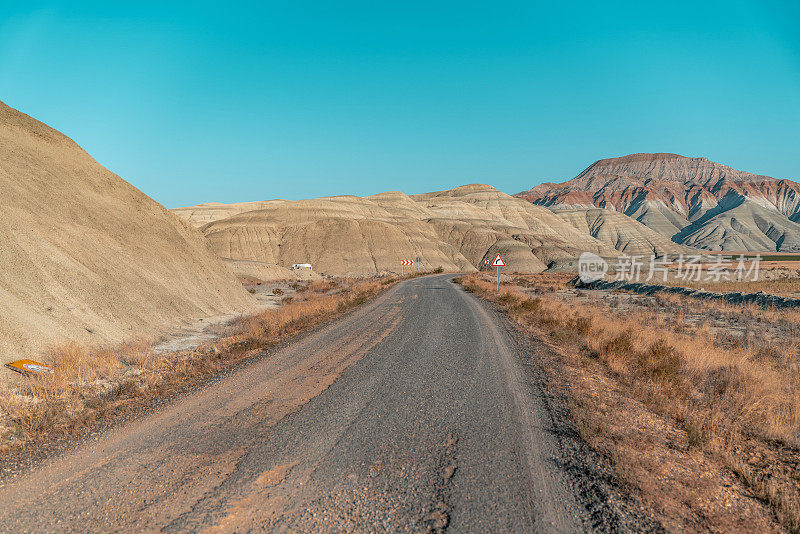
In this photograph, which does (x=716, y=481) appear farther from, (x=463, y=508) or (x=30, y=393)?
(x=30, y=393)

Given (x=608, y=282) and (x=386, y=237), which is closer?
(x=608, y=282)

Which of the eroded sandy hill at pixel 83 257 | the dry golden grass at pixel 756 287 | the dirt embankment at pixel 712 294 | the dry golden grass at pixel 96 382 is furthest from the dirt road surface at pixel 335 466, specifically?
the dry golden grass at pixel 756 287

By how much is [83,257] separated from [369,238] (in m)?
76.2

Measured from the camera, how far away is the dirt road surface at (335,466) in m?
3.52

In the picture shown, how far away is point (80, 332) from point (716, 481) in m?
13.3

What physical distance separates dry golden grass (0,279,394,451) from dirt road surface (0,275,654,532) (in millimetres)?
827

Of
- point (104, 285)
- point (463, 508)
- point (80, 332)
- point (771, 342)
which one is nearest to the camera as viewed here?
point (463, 508)

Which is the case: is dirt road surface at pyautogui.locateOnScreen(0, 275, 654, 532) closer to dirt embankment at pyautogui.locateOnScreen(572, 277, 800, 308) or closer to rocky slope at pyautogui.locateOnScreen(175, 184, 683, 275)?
dirt embankment at pyautogui.locateOnScreen(572, 277, 800, 308)

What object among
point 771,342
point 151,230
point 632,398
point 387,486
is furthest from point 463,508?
point 151,230

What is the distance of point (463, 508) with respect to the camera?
3643 millimetres

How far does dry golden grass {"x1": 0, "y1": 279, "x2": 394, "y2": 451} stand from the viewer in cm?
547

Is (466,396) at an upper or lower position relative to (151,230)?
lower

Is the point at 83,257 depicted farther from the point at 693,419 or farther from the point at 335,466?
the point at 693,419

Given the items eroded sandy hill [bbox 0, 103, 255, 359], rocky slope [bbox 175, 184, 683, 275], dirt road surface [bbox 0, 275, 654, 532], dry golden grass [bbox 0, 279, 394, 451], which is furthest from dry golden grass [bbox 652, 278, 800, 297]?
rocky slope [bbox 175, 184, 683, 275]
